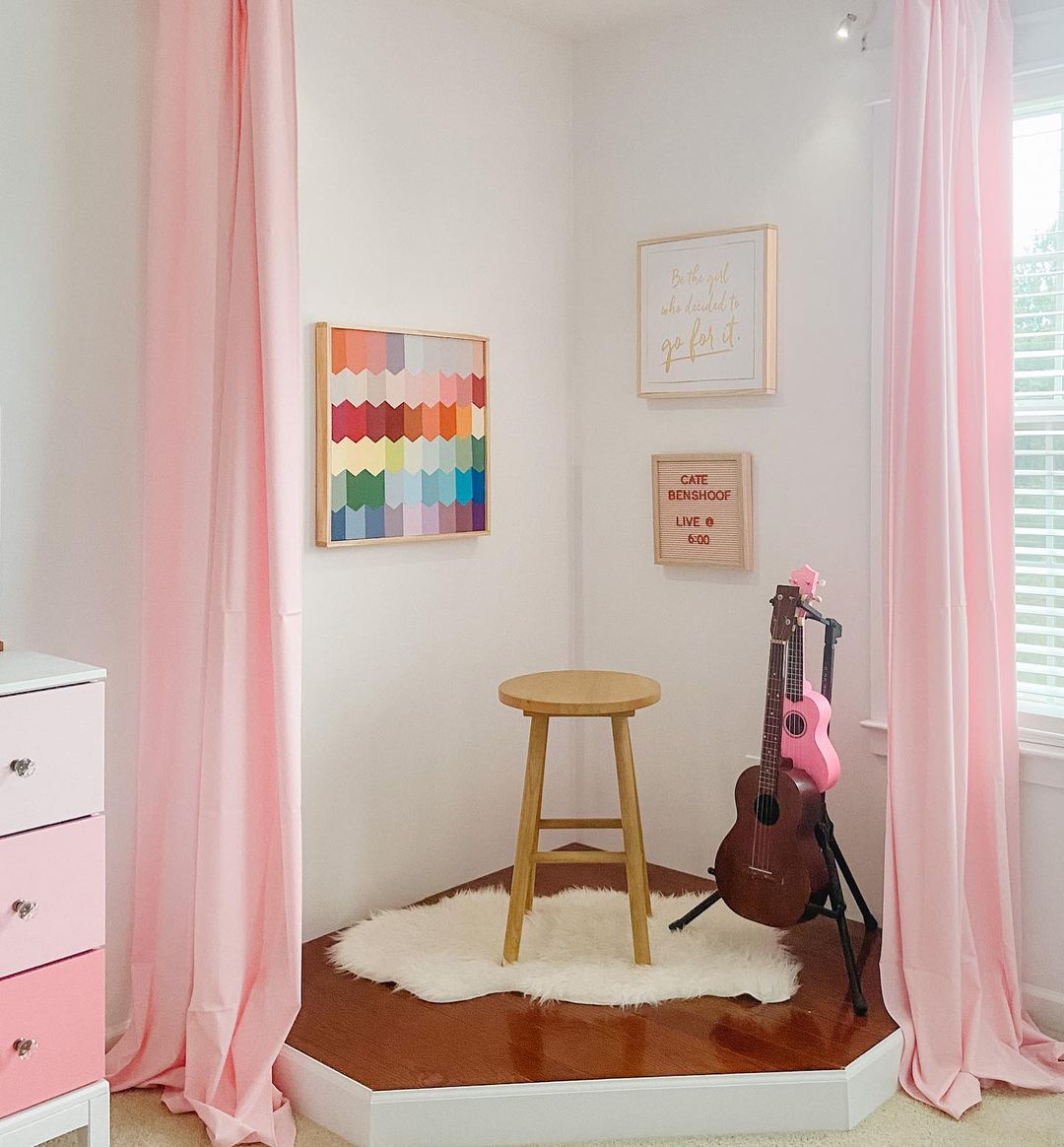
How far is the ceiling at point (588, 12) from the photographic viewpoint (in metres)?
3.38

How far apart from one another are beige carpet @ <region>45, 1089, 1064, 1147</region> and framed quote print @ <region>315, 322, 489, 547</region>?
1.37m

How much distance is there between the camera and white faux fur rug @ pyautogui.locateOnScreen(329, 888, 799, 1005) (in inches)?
109

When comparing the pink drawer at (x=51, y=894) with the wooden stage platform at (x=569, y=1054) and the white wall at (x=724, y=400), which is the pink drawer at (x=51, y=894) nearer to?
the wooden stage platform at (x=569, y=1054)

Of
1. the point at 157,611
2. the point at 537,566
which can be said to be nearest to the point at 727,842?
the point at 537,566

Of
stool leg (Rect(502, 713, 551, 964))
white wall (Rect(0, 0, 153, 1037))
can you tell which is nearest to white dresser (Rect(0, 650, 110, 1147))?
white wall (Rect(0, 0, 153, 1037))

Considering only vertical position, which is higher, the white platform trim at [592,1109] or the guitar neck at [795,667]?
the guitar neck at [795,667]

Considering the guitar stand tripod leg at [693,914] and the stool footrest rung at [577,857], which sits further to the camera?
the guitar stand tripod leg at [693,914]

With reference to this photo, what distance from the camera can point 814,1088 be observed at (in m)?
2.43

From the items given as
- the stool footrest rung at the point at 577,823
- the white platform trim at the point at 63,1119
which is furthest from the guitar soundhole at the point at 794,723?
the white platform trim at the point at 63,1119

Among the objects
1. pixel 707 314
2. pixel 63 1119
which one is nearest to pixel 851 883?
pixel 707 314

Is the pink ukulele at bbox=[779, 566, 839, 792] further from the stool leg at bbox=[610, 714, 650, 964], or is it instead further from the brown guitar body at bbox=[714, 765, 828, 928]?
the stool leg at bbox=[610, 714, 650, 964]

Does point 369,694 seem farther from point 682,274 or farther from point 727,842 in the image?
point 682,274

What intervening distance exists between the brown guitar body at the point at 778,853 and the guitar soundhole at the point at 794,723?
0.09 meters

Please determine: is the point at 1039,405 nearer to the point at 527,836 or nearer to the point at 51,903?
the point at 527,836
